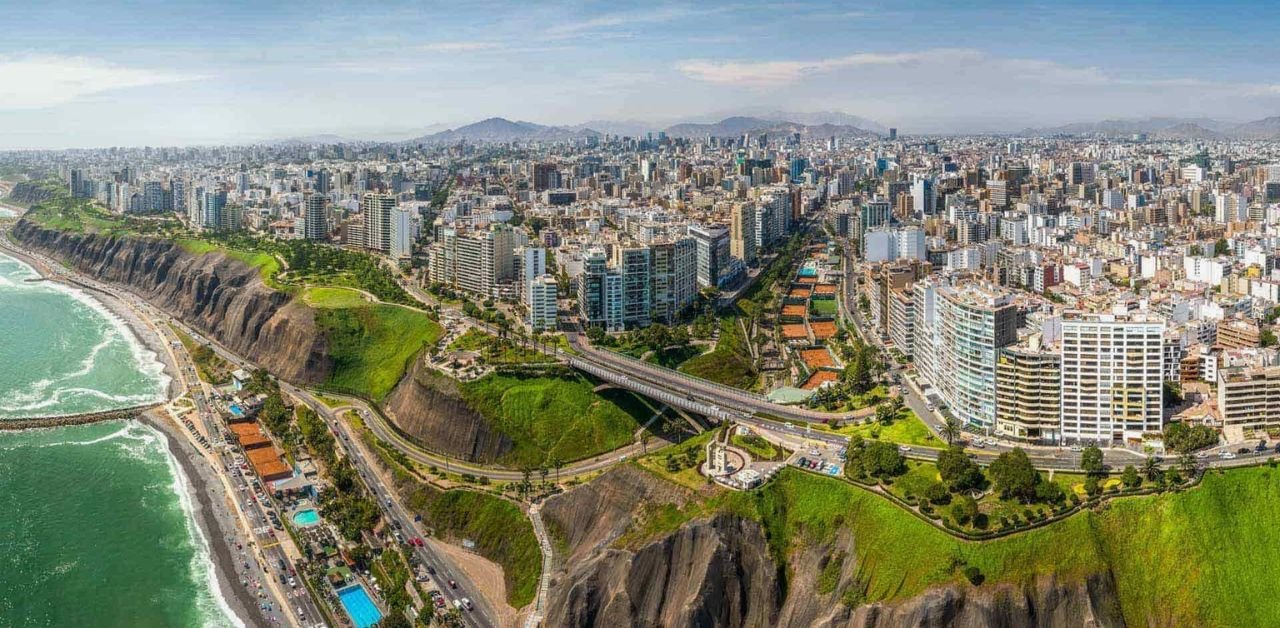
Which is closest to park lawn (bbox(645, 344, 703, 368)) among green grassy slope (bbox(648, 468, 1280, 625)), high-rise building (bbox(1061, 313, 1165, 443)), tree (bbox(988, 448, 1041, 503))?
green grassy slope (bbox(648, 468, 1280, 625))

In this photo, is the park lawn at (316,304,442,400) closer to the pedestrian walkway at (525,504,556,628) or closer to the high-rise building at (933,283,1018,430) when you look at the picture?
the pedestrian walkway at (525,504,556,628)

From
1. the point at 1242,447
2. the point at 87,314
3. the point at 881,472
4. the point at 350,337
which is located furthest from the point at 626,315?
the point at 87,314

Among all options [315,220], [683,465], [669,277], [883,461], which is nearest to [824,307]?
[669,277]

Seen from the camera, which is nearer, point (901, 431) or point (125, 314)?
point (901, 431)

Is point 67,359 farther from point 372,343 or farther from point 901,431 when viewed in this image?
point 901,431

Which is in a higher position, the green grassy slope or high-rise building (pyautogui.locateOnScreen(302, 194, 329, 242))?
high-rise building (pyautogui.locateOnScreen(302, 194, 329, 242))

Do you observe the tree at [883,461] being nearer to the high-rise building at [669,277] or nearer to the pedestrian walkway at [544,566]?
the pedestrian walkway at [544,566]
